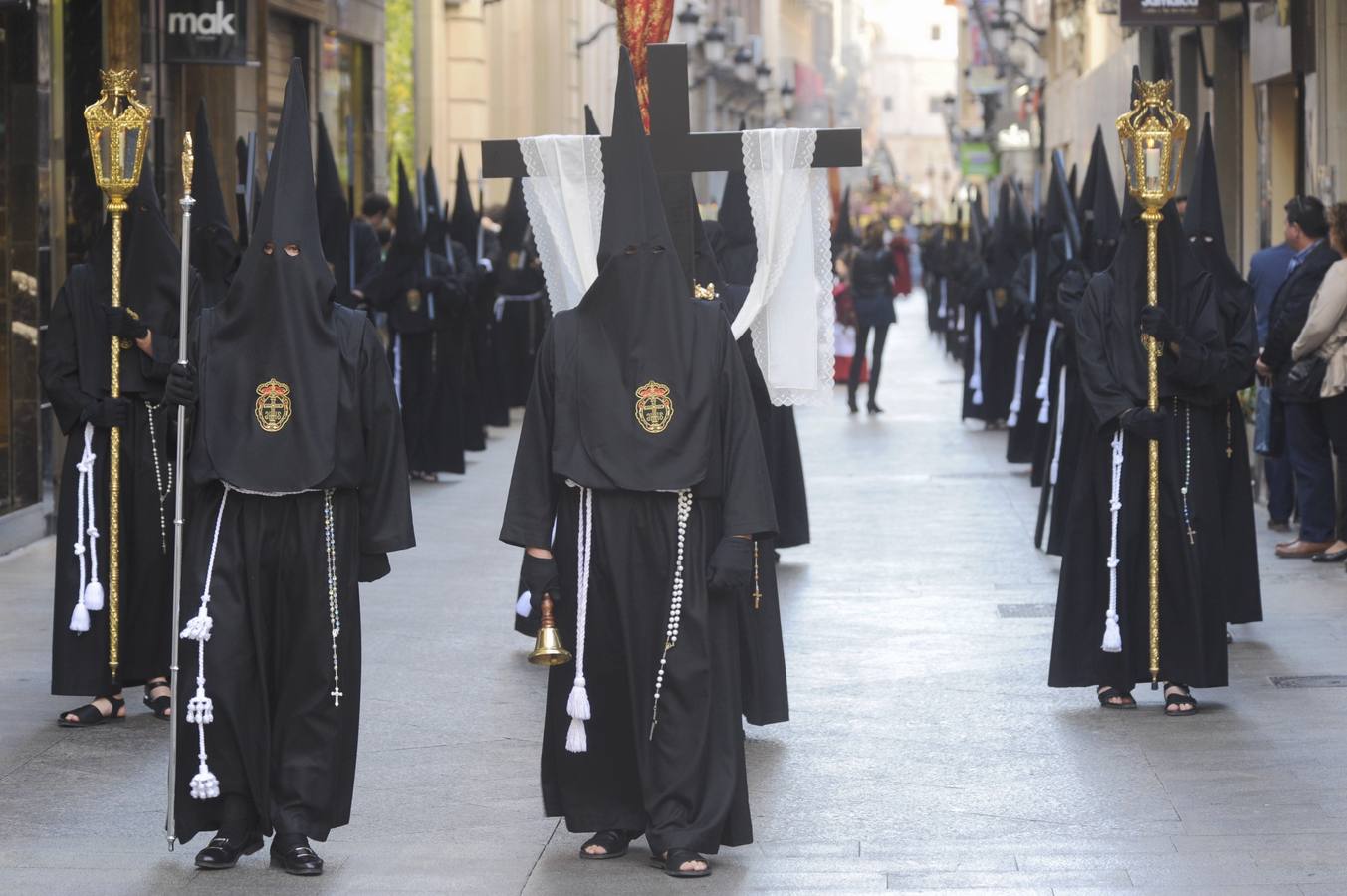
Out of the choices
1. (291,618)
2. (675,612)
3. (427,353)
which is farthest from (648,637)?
(427,353)

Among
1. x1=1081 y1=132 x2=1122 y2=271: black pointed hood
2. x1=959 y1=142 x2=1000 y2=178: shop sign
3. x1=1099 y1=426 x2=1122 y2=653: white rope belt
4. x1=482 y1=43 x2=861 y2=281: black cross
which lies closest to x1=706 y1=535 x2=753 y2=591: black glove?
x1=482 y1=43 x2=861 y2=281: black cross

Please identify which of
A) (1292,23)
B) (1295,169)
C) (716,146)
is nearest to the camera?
(716,146)

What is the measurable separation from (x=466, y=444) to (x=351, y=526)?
13389 mm

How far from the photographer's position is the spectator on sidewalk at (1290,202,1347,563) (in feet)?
42.0

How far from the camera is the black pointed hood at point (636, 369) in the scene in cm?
679

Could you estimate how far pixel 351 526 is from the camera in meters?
7.06

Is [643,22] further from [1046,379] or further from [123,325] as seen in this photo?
[123,325]

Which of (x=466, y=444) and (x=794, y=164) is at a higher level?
(x=794, y=164)

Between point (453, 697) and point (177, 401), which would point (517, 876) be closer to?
point (177, 401)

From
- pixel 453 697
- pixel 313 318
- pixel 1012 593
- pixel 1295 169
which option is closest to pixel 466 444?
pixel 1295 169

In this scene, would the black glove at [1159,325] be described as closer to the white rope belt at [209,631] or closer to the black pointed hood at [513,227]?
the white rope belt at [209,631]

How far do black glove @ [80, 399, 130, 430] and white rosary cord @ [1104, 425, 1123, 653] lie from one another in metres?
3.75

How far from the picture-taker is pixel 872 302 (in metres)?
25.2

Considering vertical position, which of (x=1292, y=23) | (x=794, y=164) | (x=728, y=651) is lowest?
(x=728, y=651)
